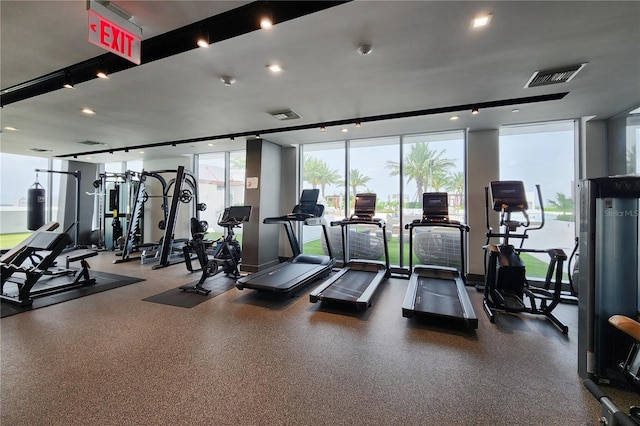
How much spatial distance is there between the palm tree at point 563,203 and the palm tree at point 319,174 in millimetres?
4404

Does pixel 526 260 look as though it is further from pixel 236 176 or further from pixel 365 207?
pixel 236 176

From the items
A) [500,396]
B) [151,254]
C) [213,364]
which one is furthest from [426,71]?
[151,254]

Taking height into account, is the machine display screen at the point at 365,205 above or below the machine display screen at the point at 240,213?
above

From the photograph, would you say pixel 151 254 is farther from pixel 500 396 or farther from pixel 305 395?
pixel 500 396

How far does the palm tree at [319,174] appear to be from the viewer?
6.70 meters

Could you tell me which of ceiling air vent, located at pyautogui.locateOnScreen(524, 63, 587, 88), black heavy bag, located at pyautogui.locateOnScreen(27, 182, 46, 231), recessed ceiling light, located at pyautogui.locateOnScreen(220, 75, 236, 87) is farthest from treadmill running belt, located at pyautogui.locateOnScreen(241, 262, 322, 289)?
black heavy bag, located at pyautogui.locateOnScreen(27, 182, 46, 231)

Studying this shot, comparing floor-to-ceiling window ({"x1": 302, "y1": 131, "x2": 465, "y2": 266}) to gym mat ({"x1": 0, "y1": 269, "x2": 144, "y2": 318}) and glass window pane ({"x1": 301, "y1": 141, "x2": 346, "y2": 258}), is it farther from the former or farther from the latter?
gym mat ({"x1": 0, "y1": 269, "x2": 144, "y2": 318})

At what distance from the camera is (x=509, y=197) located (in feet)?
12.9

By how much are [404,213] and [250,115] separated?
3.92 metres

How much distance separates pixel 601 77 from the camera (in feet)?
10.1

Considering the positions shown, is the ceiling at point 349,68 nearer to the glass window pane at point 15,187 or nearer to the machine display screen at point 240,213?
the machine display screen at point 240,213

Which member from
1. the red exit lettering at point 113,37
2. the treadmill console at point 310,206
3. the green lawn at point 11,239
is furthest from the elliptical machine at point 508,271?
the green lawn at point 11,239

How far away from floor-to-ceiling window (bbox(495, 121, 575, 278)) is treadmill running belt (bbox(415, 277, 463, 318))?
2173 millimetres

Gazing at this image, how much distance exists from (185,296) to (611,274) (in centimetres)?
527
